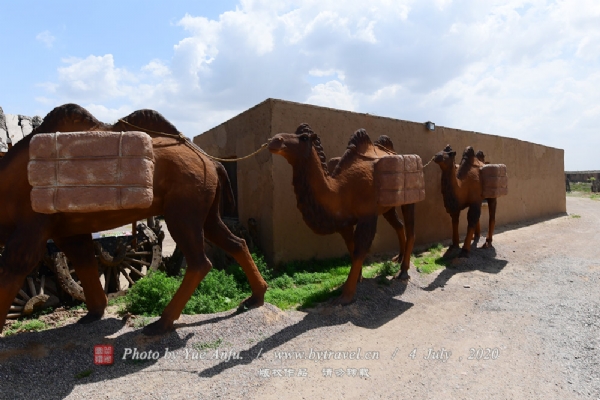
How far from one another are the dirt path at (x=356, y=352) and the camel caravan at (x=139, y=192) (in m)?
0.42

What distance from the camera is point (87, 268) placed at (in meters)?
4.41

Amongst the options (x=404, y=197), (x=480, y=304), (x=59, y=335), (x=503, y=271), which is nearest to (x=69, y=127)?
(x=59, y=335)

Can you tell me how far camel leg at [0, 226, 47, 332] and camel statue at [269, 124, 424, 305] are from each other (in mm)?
2553

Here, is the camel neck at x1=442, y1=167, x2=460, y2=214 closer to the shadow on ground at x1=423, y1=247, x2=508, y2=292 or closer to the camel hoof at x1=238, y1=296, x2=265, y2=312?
the shadow on ground at x1=423, y1=247, x2=508, y2=292

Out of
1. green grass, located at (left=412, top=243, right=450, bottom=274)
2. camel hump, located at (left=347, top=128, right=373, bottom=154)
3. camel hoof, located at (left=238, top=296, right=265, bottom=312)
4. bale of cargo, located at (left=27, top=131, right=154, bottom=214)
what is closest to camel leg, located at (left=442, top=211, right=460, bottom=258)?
green grass, located at (left=412, top=243, right=450, bottom=274)

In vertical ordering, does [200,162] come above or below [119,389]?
above

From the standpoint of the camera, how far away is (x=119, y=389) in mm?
3090

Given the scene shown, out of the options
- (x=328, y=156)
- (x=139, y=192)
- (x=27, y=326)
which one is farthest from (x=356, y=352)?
(x=328, y=156)

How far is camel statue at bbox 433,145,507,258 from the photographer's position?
24.7ft

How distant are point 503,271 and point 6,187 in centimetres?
767

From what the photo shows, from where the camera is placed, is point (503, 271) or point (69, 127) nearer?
point (69, 127)

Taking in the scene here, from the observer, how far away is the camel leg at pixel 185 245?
3930mm

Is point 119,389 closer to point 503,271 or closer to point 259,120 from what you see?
point 259,120

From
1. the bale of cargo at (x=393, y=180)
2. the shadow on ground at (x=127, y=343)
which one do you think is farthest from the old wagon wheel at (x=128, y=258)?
the bale of cargo at (x=393, y=180)
